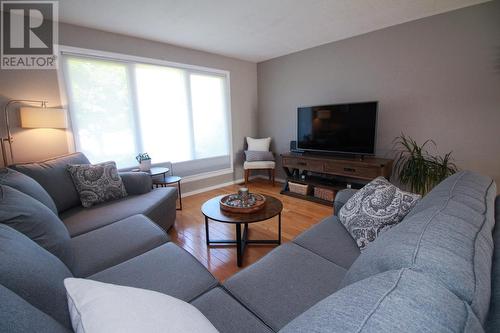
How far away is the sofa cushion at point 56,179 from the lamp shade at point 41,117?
16.5 inches

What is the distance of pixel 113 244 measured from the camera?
147 cm

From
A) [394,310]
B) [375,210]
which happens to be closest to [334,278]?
[375,210]

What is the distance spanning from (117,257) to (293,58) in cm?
391

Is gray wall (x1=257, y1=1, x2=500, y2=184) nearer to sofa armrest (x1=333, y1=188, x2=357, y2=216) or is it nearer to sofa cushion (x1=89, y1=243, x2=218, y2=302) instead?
sofa armrest (x1=333, y1=188, x2=357, y2=216)

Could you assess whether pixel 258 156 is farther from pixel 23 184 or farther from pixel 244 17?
pixel 23 184

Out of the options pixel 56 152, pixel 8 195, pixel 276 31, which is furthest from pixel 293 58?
pixel 8 195

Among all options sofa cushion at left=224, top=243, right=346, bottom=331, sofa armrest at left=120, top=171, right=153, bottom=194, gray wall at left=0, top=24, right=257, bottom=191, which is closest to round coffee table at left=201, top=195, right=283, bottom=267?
sofa cushion at left=224, top=243, right=346, bottom=331

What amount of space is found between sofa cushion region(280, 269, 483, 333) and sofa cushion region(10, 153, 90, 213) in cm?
231

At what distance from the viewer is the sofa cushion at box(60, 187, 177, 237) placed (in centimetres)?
178

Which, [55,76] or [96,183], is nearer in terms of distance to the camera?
[96,183]

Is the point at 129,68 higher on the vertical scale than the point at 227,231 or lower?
higher

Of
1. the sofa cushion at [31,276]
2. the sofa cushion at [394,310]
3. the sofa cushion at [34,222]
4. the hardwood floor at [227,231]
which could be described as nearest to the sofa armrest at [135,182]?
the hardwood floor at [227,231]

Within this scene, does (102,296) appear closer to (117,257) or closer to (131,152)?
(117,257)

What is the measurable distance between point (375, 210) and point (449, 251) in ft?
2.84
